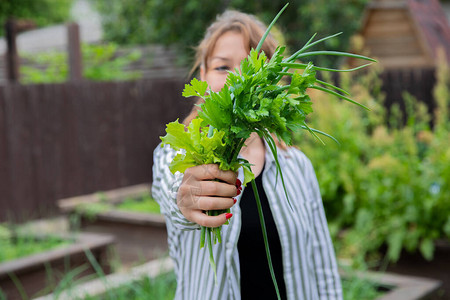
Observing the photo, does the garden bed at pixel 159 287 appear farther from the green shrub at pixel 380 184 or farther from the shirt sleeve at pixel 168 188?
the shirt sleeve at pixel 168 188

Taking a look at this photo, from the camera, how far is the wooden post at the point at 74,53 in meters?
9.39

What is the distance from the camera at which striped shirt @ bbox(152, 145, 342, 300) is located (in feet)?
6.60

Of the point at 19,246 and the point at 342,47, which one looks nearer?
the point at 19,246

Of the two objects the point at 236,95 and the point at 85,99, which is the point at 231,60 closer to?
the point at 236,95

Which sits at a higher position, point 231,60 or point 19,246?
point 231,60

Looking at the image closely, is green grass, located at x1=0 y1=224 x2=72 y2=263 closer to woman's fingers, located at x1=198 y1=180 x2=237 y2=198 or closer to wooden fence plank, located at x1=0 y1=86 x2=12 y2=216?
wooden fence plank, located at x1=0 y1=86 x2=12 y2=216

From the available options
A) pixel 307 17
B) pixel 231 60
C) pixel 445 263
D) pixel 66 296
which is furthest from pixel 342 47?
pixel 231 60

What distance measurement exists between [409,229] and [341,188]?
82 centimetres

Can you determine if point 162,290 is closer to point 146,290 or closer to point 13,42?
point 146,290

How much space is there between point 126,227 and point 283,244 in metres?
4.88

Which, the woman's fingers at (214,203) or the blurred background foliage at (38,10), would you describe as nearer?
the woman's fingers at (214,203)

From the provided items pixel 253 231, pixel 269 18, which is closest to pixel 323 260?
pixel 253 231

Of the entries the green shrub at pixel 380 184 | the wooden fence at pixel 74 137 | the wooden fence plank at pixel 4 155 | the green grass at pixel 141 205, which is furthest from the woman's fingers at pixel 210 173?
the wooden fence plank at pixel 4 155

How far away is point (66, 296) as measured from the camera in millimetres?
3512
